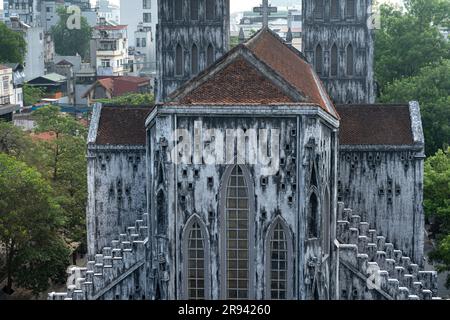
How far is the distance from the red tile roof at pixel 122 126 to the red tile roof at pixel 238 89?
12.6m

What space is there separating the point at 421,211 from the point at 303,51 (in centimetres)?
1314

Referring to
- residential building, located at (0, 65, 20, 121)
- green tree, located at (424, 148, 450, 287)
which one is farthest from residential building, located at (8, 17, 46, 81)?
green tree, located at (424, 148, 450, 287)

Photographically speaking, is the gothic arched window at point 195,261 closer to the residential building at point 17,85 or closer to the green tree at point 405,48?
the green tree at point 405,48

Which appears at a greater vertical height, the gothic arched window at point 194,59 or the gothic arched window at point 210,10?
the gothic arched window at point 210,10

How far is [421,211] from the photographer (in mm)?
46312

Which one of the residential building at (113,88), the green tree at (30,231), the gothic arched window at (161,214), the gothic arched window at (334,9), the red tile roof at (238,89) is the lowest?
the green tree at (30,231)

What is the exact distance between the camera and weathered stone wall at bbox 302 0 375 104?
53625mm

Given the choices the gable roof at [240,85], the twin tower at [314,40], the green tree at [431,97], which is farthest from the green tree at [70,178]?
the green tree at [431,97]

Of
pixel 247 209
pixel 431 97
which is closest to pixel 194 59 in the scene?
pixel 431 97

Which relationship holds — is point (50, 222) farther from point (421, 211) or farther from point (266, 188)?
point (421, 211)

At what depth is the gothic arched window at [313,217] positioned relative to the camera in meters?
33.7

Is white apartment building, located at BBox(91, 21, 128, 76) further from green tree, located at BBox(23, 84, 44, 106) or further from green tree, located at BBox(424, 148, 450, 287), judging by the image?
green tree, located at BBox(424, 148, 450, 287)
